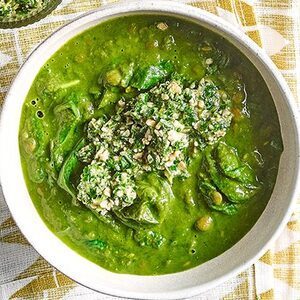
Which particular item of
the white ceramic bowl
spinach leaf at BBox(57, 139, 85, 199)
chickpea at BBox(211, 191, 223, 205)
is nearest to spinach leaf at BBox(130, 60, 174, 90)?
the white ceramic bowl

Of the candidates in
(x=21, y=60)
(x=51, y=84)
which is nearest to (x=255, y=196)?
(x=51, y=84)

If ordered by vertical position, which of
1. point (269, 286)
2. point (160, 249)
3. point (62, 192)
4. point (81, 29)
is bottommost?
point (269, 286)

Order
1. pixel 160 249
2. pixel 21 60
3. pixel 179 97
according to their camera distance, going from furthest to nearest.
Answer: pixel 21 60 < pixel 160 249 < pixel 179 97

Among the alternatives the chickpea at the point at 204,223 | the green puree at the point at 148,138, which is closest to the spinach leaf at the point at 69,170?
the green puree at the point at 148,138

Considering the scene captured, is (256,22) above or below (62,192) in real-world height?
above

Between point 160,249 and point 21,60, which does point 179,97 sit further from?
point 21,60

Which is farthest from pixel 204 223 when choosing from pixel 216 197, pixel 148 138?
pixel 148 138

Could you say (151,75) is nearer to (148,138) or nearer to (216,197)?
(148,138)

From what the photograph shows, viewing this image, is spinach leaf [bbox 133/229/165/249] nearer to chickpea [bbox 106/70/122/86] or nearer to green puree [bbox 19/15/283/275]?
green puree [bbox 19/15/283/275]

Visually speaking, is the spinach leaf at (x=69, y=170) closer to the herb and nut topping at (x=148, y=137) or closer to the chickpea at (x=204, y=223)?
the herb and nut topping at (x=148, y=137)
